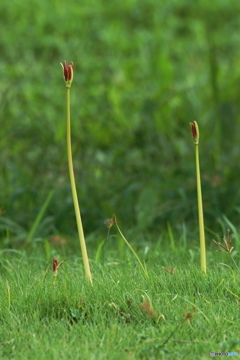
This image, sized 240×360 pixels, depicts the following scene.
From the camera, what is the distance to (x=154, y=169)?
4.63 meters

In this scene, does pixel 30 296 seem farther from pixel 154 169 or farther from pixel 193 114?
pixel 193 114

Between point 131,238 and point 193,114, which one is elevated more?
point 193,114

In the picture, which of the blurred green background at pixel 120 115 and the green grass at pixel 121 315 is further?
the blurred green background at pixel 120 115


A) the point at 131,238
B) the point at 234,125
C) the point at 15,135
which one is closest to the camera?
the point at 131,238

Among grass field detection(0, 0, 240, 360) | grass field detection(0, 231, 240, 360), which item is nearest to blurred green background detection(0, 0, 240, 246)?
grass field detection(0, 0, 240, 360)

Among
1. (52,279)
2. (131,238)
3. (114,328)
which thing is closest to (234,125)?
(131,238)

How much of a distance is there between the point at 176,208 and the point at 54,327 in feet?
5.68

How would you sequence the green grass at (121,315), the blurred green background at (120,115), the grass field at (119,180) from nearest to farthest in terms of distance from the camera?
the green grass at (121,315), the grass field at (119,180), the blurred green background at (120,115)

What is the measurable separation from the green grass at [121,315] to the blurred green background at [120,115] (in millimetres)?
639

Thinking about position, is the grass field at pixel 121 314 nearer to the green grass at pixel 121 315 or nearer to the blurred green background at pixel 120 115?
the green grass at pixel 121 315

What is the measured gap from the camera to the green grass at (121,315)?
87.7 inches

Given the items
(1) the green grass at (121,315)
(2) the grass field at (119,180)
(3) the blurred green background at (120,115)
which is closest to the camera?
(1) the green grass at (121,315)

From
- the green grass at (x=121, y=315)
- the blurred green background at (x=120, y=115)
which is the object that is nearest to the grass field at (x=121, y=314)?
the green grass at (x=121, y=315)

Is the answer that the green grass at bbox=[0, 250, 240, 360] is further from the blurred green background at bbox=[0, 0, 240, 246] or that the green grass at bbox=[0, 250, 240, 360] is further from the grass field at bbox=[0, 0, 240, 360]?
the blurred green background at bbox=[0, 0, 240, 246]
